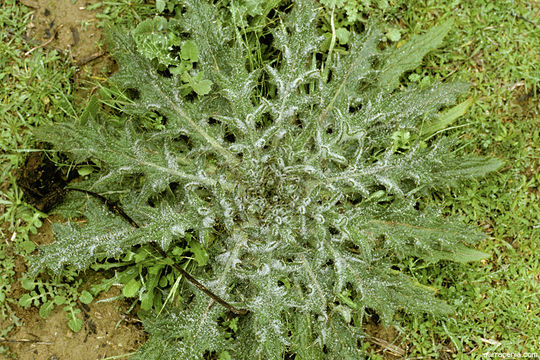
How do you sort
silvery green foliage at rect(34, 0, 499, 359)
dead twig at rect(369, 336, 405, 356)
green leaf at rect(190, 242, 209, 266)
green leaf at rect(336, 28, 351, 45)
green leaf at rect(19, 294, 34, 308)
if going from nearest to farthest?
silvery green foliage at rect(34, 0, 499, 359), green leaf at rect(190, 242, 209, 266), green leaf at rect(19, 294, 34, 308), dead twig at rect(369, 336, 405, 356), green leaf at rect(336, 28, 351, 45)

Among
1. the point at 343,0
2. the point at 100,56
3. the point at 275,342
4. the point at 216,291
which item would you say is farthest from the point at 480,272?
the point at 100,56

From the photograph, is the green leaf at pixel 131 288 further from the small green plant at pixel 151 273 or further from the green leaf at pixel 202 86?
the green leaf at pixel 202 86

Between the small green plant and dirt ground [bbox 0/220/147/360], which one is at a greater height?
the small green plant

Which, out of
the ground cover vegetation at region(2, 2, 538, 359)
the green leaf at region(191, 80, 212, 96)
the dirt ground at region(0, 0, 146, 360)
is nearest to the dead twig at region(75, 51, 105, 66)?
the ground cover vegetation at region(2, 2, 538, 359)

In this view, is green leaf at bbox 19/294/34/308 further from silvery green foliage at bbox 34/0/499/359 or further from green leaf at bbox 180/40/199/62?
green leaf at bbox 180/40/199/62

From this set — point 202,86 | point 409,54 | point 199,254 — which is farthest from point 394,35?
point 199,254

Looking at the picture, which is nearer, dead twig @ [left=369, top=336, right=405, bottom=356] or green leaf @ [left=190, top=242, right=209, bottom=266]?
green leaf @ [left=190, top=242, right=209, bottom=266]

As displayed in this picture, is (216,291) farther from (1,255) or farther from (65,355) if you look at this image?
(1,255)
